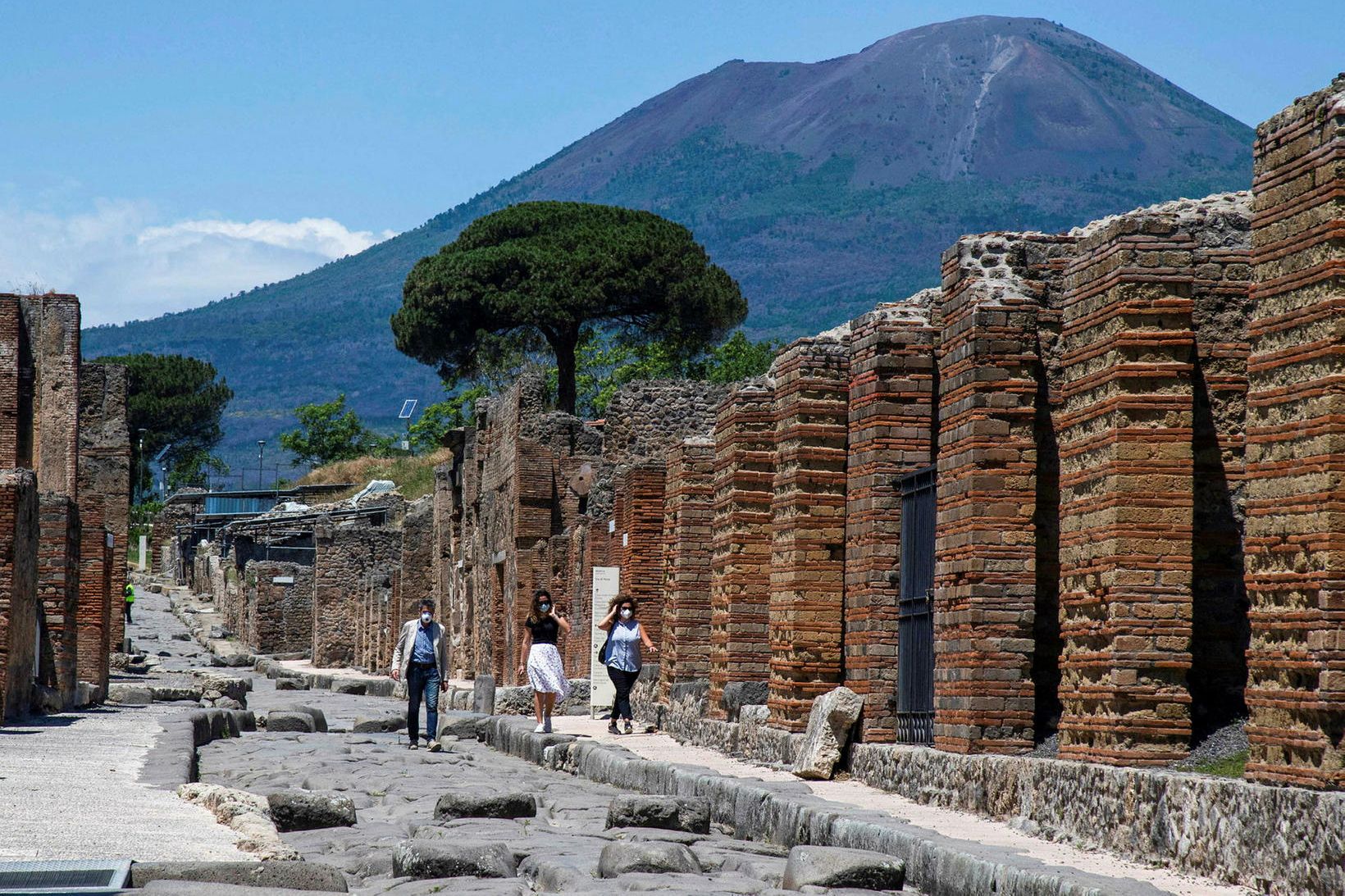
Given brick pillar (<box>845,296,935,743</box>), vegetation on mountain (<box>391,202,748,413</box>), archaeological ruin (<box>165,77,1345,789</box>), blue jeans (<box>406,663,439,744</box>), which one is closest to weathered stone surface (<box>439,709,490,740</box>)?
archaeological ruin (<box>165,77,1345,789</box>)

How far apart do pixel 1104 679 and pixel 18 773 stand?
6555 millimetres

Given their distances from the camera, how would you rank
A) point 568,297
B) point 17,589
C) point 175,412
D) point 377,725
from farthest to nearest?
1. point 175,412
2. point 568,297
3. point 377,725
4. point 17,589

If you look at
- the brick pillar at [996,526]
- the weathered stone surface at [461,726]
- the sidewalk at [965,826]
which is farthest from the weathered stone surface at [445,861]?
the weathered stone surface at [461,726]

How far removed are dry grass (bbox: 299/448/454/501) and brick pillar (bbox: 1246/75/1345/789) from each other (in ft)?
183

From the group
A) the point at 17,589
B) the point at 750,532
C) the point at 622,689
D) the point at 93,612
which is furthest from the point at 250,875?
the point at 93,612

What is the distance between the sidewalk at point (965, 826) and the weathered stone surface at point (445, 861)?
200cm

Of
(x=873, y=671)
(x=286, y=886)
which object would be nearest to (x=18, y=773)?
(x=286, y=886)

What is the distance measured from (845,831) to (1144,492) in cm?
213

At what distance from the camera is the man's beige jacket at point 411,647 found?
16.7 m

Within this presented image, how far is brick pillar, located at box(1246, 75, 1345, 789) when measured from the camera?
6551 mm

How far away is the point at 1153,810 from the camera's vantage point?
7.10 m

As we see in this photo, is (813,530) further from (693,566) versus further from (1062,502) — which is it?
(693,566)

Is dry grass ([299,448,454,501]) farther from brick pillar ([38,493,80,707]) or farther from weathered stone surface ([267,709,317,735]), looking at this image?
brick pillar ([38,493,80,707])

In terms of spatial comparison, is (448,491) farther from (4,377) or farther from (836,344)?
(836,344)
